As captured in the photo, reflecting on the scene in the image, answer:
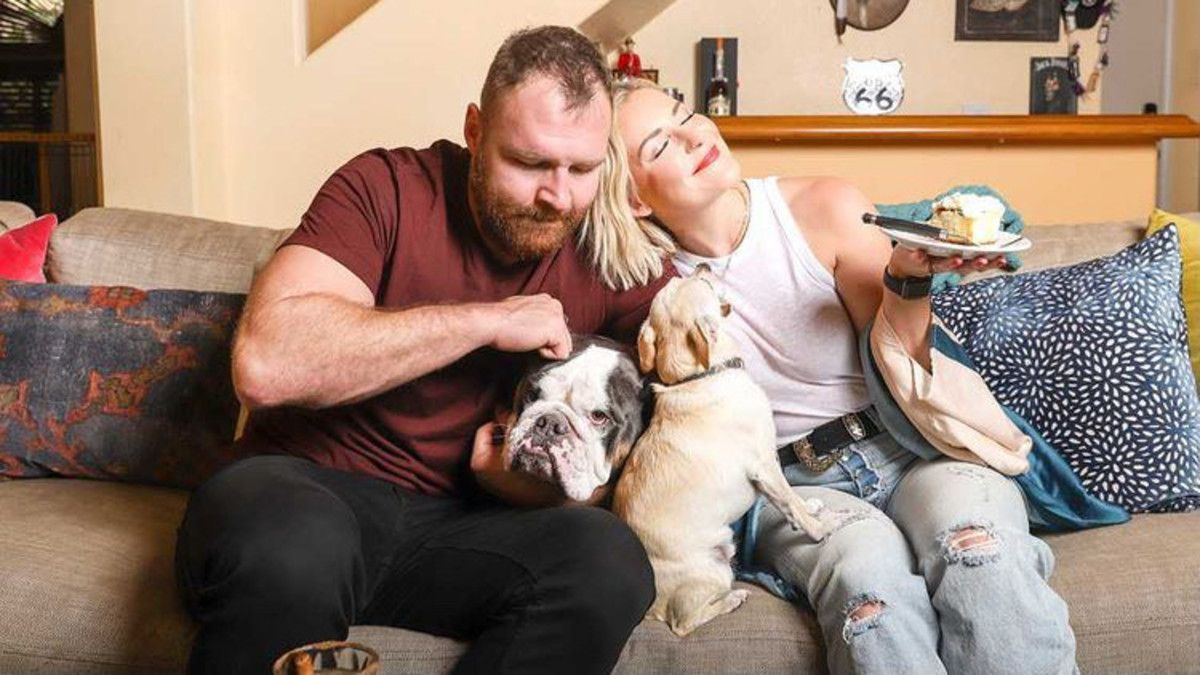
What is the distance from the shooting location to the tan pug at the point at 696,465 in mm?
1968

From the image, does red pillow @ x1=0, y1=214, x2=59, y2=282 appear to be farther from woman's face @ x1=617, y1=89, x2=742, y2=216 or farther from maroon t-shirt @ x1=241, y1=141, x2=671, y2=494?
woman's face @ x1=617, y1=89, x2=742, y2=216

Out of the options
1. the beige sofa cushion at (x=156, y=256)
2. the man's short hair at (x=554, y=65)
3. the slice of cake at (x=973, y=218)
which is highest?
the man's short hair at (x=554, y=65)

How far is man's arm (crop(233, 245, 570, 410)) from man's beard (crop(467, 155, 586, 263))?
0.48 feet

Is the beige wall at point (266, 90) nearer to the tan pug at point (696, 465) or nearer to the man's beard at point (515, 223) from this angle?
the man's beard at point (515, 223)

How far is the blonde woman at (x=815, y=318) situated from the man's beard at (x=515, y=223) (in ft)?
0.37

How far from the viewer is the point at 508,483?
2066 millimetres

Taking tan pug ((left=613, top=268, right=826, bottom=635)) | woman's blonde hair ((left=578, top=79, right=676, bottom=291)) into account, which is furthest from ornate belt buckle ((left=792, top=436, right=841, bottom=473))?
woman's blonde hair ((left=578, top=79, right=676, bottom=291))

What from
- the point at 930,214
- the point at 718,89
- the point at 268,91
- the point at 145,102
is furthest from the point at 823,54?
the point at 930,214

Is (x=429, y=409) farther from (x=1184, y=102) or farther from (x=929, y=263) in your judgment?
(x=1184, y=102)

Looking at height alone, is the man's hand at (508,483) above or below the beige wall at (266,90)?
below

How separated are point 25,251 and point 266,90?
121 cm

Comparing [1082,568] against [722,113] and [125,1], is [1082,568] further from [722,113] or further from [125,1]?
[722,113]

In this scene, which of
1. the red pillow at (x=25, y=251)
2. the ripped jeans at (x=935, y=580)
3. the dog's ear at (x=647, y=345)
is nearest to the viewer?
the ripped jeans at (x=935, y=580)

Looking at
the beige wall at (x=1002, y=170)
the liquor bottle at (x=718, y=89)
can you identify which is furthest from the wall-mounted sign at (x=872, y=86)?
the beige wall at (x=1002, y=170)
